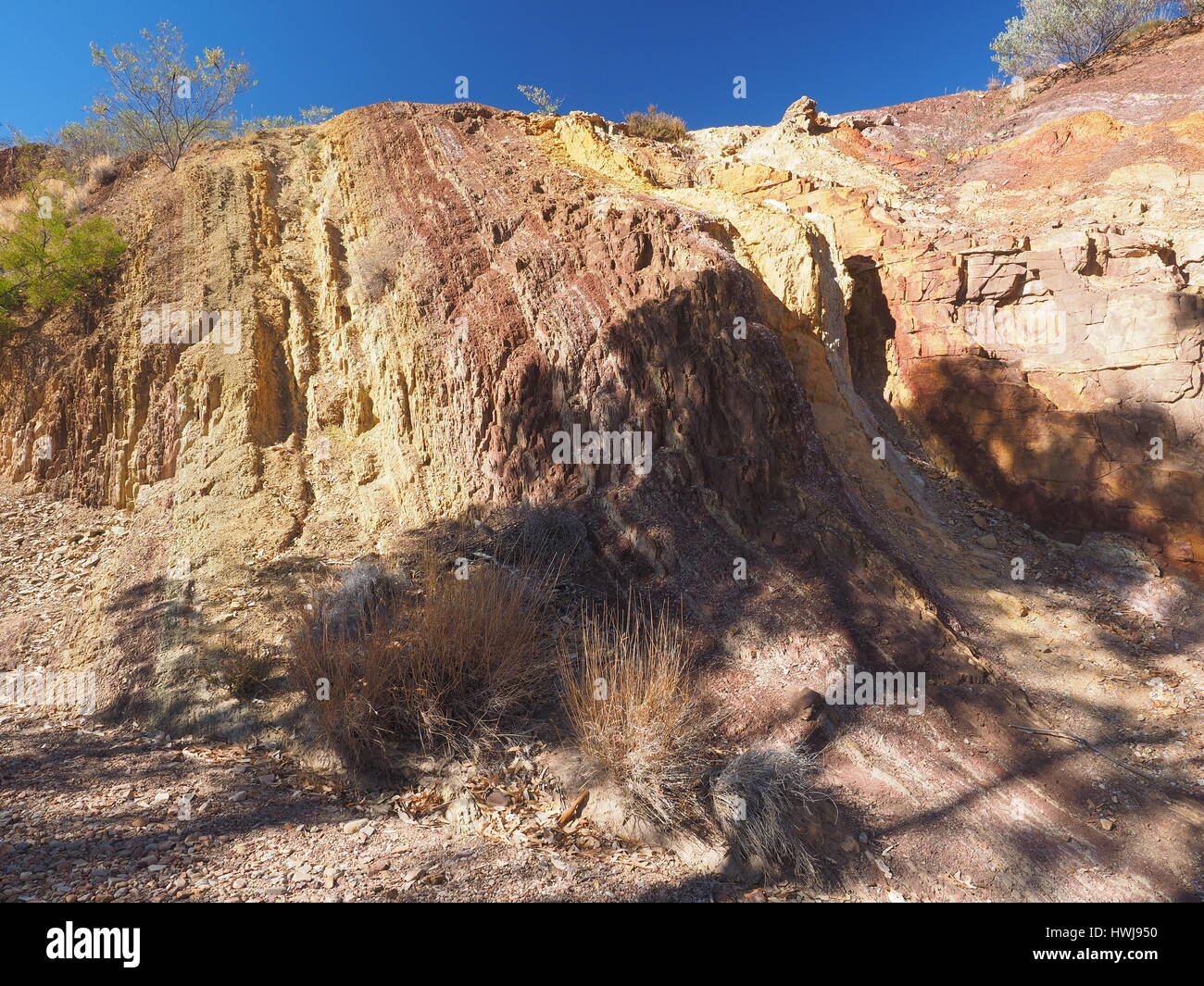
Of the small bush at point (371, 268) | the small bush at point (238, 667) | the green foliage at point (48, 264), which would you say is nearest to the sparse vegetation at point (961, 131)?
the small bush at point (371, 268)

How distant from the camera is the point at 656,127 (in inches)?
543

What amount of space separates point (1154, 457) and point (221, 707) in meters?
10.6

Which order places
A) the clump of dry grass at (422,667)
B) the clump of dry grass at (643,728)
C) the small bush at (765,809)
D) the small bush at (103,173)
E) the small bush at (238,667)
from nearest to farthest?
the small bush at (765,809) → the clump of dry grass at (643,728) → the clump of dry grass at (422,667) → the small bush at (238,667) → the small bush at (103,173)

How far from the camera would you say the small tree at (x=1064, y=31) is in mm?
15156

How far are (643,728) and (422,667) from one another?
1.61 metres

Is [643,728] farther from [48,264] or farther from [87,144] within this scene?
[87,144]

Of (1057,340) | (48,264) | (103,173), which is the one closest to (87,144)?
(103,173)

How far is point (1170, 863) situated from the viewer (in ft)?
14.8

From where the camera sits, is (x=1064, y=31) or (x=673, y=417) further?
(x=1064, y=31)

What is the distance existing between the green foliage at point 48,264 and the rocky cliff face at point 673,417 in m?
0.29

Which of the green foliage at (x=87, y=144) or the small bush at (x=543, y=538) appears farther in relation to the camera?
the green foliage at (x=87, y=144)

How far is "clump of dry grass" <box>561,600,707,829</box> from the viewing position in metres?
4.26

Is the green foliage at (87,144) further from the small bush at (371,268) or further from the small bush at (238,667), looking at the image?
the small bush at (238,667)

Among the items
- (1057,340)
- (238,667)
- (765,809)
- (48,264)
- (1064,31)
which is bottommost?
(765,809)
